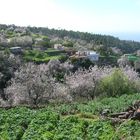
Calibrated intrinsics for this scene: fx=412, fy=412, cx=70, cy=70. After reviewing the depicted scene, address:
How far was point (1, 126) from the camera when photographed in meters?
26.2

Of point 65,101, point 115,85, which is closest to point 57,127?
point 65,101

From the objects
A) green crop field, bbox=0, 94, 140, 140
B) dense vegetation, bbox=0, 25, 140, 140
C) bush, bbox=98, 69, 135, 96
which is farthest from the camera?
bush, bbox=98, 69, 135, 96

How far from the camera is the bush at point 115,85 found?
56219 mm

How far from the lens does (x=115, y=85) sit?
56.5 m

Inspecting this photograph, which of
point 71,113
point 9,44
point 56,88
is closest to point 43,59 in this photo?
point 9,44

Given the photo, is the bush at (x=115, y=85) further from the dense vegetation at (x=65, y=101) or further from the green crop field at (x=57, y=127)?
the green crop field at (x=57, y=127)

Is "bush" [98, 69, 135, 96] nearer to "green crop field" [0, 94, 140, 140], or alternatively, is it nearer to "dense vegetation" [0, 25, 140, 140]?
"dense vegetation" [0, 25, 140, 140]

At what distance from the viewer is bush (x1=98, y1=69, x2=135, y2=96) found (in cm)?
5622

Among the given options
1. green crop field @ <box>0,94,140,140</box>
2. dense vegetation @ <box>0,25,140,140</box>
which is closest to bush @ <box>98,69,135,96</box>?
dense vegetation @ <box>0,25,140,140</box>

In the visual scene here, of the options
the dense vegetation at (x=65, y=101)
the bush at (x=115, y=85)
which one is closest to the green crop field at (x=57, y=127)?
the dense vegetation at (x=65, y=101)

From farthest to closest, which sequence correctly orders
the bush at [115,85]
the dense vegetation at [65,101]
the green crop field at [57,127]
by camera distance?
1. the bush at [115,85]
2. the dense vegetation at [65,101]
3. the green crop field at [57,127]

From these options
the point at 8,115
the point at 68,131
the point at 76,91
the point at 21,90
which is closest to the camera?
the point at 68,131

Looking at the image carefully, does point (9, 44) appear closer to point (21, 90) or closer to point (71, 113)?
point (21, 90)

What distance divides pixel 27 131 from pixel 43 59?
3847 inches
